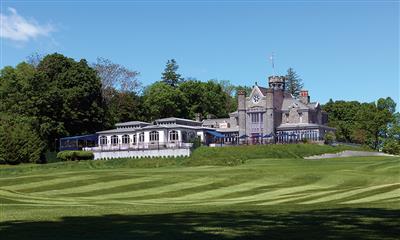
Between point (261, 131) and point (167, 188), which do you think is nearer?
point (167, 188)

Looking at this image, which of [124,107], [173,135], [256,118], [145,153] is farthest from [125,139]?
[256,118]

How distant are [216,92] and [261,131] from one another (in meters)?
30.3

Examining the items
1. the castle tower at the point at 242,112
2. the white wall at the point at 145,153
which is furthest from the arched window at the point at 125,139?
the castle tower at the point at 242,112

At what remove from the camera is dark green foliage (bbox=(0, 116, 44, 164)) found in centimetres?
7912

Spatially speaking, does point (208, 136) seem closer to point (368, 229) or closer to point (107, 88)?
point (107, 88)

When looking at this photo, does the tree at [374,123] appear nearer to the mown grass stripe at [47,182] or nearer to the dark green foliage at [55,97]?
the dark green foliage at [55,97]

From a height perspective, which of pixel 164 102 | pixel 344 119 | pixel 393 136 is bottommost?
pixel 393 136

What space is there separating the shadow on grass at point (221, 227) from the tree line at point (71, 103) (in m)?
70.1

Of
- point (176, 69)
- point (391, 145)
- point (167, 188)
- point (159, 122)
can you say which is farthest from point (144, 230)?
point (176, 69)

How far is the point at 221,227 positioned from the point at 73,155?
229 ft

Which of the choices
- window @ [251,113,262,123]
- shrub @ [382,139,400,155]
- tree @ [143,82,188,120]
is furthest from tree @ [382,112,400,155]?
tree @ [143,82,188,120]

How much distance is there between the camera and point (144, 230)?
38.8ft

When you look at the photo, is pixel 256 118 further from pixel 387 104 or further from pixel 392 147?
pixel 387 104

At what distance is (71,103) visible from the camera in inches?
3504
